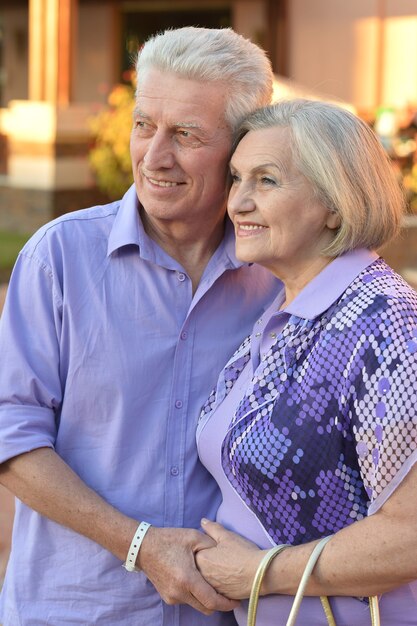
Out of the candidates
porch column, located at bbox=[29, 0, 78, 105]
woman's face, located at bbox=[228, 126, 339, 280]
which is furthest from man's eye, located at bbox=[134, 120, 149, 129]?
porch column, located at bbox=[29, 0, 78, 105]

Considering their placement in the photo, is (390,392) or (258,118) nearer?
(390,392)

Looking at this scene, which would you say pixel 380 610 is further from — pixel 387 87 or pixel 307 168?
pixel 387 87

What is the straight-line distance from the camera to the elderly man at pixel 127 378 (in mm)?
2312

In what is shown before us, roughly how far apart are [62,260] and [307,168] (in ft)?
1.92

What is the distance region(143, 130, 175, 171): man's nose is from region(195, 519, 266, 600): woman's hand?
2.69 ft

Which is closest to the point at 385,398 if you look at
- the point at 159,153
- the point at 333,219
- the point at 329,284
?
the point at 329,284

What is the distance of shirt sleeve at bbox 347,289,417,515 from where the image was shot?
1.93 metres

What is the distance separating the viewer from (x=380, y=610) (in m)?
2.13

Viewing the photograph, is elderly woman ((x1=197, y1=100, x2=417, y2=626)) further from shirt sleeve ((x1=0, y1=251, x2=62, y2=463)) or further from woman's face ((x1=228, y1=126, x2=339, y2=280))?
shirt sleeve ((x1=0, y1=251, x2=62, y2=463))

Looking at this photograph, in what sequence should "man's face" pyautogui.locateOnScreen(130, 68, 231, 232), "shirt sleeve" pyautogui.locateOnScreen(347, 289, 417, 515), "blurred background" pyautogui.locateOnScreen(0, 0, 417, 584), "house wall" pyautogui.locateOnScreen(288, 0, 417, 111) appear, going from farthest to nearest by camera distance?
"house wall" pyautogui.locateOnScreen(288, 0, 417, 111) < "blurred background" pyautogui.locateOnScreen(0, 0, 417, 584) < "man's face" pyautogui.locateOnScreen(130, 68, 231, 232) < "shirt sleeve" pyautogui.locateOnScreen(347, 289, 417, 515)

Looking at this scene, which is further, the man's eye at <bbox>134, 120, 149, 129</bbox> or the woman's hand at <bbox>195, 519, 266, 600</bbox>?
the man's eye at <bbox>134, 120, 149, 129</bbox>

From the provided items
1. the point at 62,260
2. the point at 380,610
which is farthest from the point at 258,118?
the point at 380,610

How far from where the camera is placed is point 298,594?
202 cm

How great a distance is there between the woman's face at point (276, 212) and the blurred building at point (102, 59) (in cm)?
992
